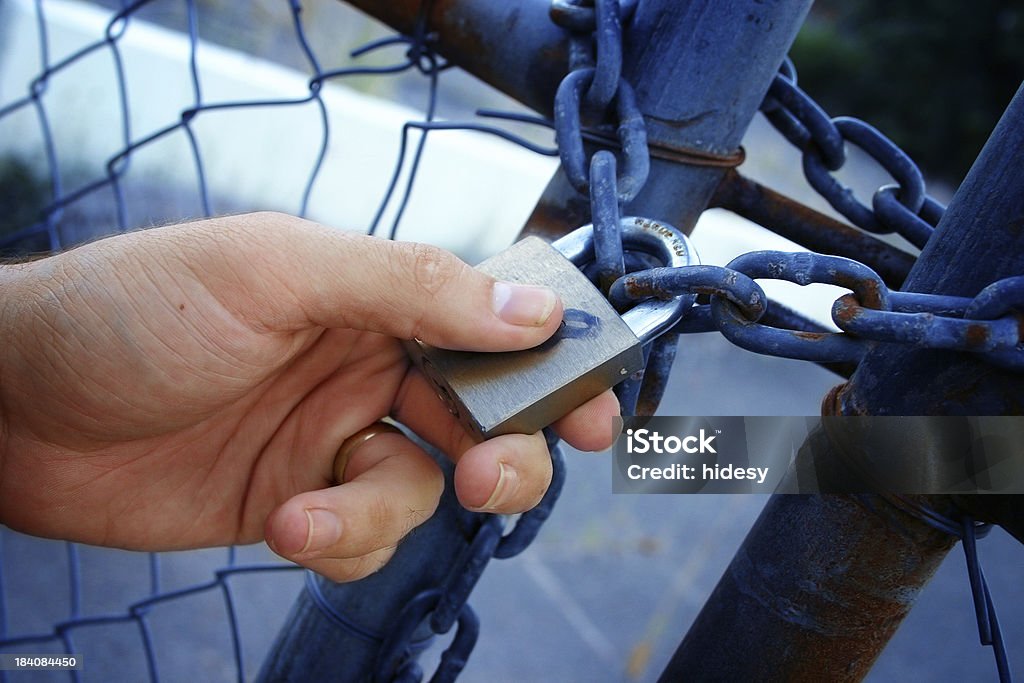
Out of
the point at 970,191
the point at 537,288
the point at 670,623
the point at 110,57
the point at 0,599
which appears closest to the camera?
the point at 970,191

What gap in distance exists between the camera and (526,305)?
621 mm

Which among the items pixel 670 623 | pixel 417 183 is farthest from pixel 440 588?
pixel 417 183

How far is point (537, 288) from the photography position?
0.63 metres

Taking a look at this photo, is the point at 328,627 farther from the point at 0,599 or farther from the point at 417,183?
the point at 417,183

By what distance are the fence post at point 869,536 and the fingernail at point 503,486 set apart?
159mm

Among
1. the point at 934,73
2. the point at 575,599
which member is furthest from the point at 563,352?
the point at 934,73

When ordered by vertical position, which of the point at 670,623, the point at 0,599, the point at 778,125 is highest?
the point at 778,125

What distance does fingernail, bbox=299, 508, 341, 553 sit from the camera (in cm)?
66

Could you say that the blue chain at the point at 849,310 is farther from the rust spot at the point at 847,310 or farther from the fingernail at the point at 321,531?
the fingernail at the point at 321,531

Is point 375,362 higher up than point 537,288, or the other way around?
point 537,288

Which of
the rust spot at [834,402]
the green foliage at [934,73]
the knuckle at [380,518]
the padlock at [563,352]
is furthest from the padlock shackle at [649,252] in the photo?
the green foliage at [934,73]

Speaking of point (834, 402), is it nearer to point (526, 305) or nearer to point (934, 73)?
point (526, 305)

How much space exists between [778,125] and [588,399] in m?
0.31

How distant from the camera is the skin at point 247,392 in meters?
0.66
